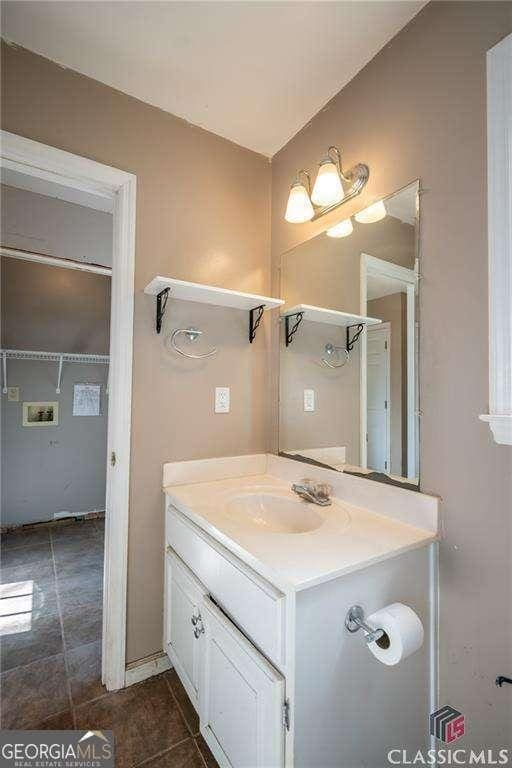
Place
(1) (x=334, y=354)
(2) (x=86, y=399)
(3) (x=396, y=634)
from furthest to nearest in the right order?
(2) (x=86, y=399)
(1) (x=334, y=354)
(3) (x=396, y=634)

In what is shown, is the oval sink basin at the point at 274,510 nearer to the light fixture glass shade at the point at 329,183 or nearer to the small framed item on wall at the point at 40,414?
the light fixture glass shade at the point at 329,183

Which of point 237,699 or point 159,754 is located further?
point 159,754

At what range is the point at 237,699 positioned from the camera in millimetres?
896

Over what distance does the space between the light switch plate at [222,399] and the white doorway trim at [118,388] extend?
403 millimetres

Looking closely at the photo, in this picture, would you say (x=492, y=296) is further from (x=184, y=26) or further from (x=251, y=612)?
(x=184, y=26)

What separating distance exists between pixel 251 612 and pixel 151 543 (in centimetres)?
73

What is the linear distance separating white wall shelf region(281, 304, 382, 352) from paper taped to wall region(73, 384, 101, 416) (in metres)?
2.39

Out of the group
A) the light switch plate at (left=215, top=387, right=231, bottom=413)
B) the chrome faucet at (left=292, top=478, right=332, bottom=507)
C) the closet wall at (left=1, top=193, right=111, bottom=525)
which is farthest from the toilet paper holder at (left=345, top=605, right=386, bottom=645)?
the closet wall at (left=1, top=193, right=111, bottom=525)

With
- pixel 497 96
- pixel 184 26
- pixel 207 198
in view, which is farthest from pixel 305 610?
pixel 184 26

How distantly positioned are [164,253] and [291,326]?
0.67 metres

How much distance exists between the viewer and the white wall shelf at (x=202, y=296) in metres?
1.36

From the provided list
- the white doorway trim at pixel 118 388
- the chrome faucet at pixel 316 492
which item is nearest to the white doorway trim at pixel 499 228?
the chrome faucet at pixel 316 492

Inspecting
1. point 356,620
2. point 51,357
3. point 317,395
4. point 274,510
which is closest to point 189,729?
point 274,510

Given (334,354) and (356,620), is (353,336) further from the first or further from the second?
(356,620)
